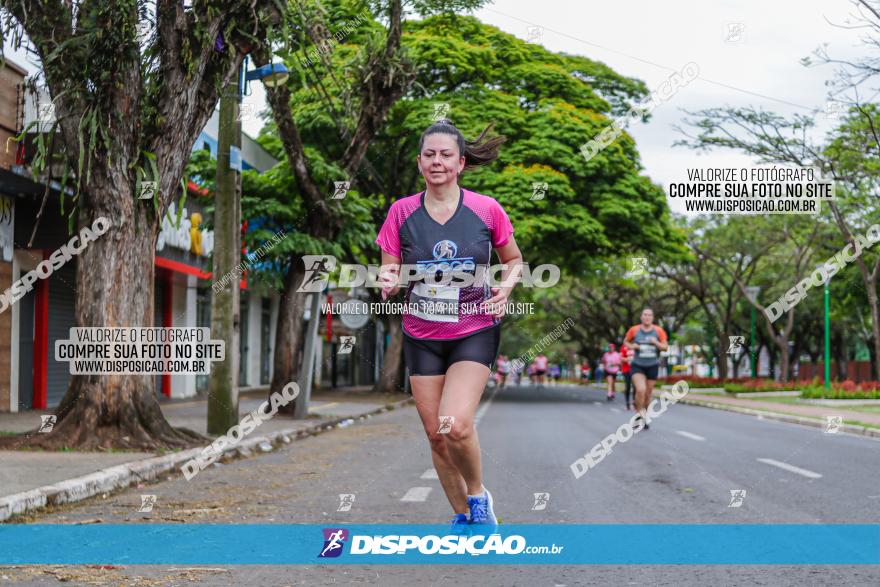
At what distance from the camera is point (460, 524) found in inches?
199

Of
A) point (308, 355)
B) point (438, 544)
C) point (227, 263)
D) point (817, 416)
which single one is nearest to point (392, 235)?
point (438, 544)

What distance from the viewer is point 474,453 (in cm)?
467

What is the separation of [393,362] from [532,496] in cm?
2294

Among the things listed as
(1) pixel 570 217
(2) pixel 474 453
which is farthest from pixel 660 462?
(1) pixel 570 217

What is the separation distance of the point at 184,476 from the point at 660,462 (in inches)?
187
